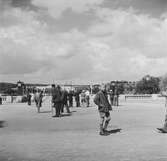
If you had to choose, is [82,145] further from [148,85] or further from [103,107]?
[148,85]

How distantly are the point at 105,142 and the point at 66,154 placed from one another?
2081mm

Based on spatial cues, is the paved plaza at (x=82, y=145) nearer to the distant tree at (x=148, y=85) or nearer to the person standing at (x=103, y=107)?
the person standing at (x=103, y=107)

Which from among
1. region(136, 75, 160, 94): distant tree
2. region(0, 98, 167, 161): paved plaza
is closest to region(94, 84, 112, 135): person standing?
region(0, 98, 167, 161): paved plaza

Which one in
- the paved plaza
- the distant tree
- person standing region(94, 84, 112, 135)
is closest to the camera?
the paved plaza

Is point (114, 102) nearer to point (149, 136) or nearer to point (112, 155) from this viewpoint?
point (149, 136)

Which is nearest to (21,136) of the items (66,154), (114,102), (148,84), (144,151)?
(66,154)

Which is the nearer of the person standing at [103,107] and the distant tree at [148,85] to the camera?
the person standing at [103,107]

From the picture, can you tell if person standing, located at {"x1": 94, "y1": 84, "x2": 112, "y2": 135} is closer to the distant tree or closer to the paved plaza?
the paved plaza

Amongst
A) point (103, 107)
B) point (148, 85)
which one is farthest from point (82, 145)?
point (148, 85)

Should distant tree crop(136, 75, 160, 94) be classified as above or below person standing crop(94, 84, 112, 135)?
above

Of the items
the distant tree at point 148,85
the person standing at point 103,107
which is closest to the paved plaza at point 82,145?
the person standing at point 103,107

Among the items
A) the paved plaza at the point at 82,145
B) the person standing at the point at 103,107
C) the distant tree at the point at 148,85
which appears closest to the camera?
the paved plaza at the point at 82,145

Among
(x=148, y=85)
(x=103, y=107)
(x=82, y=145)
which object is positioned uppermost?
(x=148, y=85)

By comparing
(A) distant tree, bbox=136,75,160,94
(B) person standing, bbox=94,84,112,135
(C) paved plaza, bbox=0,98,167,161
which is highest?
(A) distant tree, bbox=136,75,160,94
